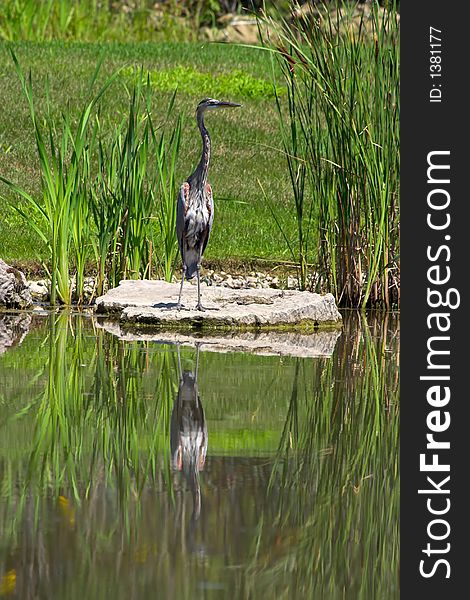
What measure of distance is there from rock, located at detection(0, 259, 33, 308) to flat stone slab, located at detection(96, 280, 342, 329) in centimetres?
67

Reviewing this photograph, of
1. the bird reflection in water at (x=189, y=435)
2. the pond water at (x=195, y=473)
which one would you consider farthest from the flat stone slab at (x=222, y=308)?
the bird reflection in water at (x=189, y=435)

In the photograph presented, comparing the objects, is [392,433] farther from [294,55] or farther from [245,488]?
[294,55]

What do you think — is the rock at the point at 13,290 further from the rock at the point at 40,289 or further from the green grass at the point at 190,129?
the green grass at the point at 190,129

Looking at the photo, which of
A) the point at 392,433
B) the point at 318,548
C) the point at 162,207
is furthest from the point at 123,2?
the point at 318,548

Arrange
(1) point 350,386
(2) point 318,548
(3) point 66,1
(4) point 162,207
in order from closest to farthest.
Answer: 1. (2) point 318,548
2. (1) point 350,386
3. (4) point 162,207
4. (3) point 66,1

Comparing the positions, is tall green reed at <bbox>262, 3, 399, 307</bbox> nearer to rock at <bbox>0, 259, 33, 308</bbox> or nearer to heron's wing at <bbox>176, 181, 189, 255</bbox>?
heron's wing at <bbox>176, 181, 189, 255</bbox>

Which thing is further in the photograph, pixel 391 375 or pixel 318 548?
pixel 391 375

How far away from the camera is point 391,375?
833 centimetres

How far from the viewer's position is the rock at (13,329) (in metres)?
9.33

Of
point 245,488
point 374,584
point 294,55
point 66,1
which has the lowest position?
point 374,584

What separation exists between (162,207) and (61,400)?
4343 millimetres

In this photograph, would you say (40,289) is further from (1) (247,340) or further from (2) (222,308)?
(1) (247,340)

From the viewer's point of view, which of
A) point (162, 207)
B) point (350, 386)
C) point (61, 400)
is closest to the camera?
point (61, 400)

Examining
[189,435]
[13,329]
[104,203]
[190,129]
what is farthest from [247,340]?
[190,129]
